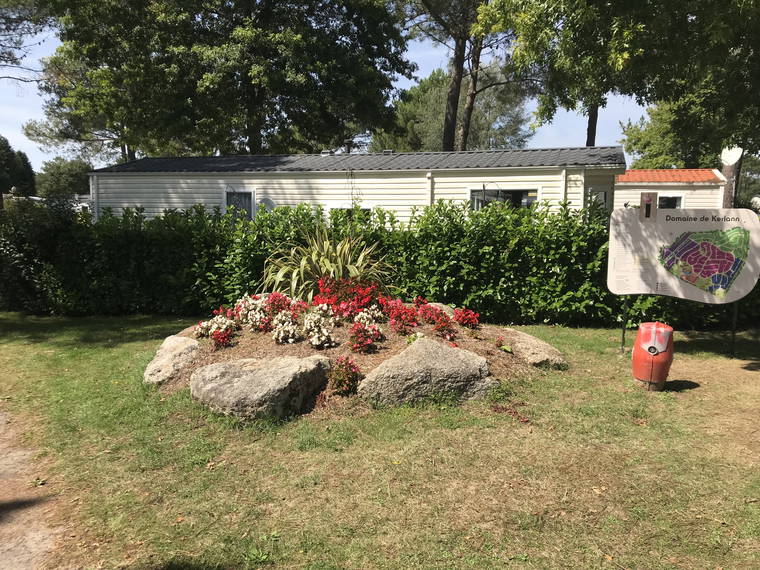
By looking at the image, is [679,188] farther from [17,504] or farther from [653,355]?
[17,504]

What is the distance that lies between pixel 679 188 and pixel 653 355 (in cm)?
1852

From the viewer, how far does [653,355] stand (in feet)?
16.5

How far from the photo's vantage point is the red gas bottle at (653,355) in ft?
16.5

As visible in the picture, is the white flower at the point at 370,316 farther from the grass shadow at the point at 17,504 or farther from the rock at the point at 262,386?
the grass shadow at the point at 17,504

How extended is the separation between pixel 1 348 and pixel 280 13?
16.6 meters

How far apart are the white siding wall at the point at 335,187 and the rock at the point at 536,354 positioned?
244 inches

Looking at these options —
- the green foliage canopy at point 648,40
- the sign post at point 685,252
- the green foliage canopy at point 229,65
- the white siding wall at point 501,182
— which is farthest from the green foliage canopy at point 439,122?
the sign post at point 685,252

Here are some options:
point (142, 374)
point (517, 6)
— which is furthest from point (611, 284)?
point (142, 374)

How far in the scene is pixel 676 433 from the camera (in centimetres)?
420

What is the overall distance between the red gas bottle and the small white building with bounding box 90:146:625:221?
21.3 ft

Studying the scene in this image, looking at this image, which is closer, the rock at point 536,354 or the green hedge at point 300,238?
the rock at point 536,354

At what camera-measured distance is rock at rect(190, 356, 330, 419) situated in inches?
169

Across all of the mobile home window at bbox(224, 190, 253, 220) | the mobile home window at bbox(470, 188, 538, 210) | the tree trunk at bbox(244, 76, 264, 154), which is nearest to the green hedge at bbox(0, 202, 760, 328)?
the mobile home window at bbox(470, 188, 538, 210)

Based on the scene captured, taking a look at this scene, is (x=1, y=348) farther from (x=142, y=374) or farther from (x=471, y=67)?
(x=471, y=67)
